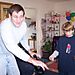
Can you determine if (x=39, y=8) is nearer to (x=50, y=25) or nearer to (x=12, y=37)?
(x=50, y=25)

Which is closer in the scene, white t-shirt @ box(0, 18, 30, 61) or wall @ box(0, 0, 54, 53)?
white t-shirt @ box(0, 18, 30, 61)

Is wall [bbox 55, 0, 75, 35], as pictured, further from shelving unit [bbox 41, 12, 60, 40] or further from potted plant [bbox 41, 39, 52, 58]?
potted plant [bbox 41, 39, 52, 58]

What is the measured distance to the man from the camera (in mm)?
1627

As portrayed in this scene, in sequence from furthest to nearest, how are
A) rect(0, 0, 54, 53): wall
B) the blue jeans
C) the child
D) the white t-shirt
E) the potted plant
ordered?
the potted plant → rect(0, 0, 54, 53): wall → the child → the blue jeans → the white t-shirt

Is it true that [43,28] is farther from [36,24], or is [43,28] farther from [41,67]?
[41,67]

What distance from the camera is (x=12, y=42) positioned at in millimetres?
1665

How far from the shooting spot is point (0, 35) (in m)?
1.80

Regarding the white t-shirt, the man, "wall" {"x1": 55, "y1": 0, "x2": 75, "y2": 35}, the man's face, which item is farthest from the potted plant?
the man's face

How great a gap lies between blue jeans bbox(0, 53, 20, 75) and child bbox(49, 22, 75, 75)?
3.04 feet

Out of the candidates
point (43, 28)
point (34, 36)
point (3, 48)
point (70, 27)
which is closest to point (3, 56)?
point (3, 48)

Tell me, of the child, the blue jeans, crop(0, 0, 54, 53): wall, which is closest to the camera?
the blue jeans

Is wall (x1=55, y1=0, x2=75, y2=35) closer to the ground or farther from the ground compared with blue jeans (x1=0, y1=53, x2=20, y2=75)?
farther from the ground

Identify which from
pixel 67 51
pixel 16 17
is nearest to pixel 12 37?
pixel 16 17

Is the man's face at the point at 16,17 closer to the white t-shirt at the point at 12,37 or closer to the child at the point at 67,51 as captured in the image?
the white t-shirt at the point at 12,37
